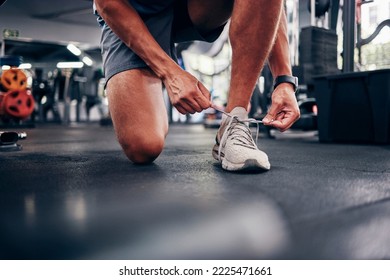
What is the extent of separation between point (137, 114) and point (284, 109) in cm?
46

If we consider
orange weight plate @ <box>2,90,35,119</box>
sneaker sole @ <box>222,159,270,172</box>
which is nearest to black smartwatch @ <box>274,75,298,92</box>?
sneaker sole @ <box>222,159,270,172</box>

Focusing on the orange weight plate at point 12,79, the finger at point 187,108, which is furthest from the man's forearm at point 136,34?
the orange weight plate at point 12,79

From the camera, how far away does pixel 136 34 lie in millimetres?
973

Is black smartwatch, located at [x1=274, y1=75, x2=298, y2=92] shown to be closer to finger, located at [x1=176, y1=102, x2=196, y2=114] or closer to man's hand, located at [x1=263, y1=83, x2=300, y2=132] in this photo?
man's hand, located at [x1=263, y1=83, x2=300, y2=132]

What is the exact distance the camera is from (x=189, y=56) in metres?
7.11

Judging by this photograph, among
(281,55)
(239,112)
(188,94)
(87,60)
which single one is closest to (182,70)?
(188,94)

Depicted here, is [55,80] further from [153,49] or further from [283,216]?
[283,216]

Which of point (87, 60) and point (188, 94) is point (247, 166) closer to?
point (188, 94)

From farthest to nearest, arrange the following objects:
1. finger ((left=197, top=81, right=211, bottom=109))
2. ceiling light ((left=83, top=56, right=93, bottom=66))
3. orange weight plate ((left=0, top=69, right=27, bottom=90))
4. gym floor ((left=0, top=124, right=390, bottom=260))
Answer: ceiling light ((left=83, top=56, right=93, bottom=66)), orange weight plate ((left=0, top=69, right=27, bottom=90)), finger ((left=197, top=81, right=211, bottom=109)), gym floor ((left=0, top=124, right=390, bottom=260))

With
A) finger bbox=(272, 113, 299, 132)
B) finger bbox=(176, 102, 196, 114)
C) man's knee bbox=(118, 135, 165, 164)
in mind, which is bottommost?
man's knee bbox=(118, 135, 165, 164)

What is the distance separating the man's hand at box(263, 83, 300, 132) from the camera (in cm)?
97

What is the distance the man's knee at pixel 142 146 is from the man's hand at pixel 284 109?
0.36 meters

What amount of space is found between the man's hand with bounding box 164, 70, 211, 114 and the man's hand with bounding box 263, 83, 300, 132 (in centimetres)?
21

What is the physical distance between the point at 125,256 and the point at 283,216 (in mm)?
248
